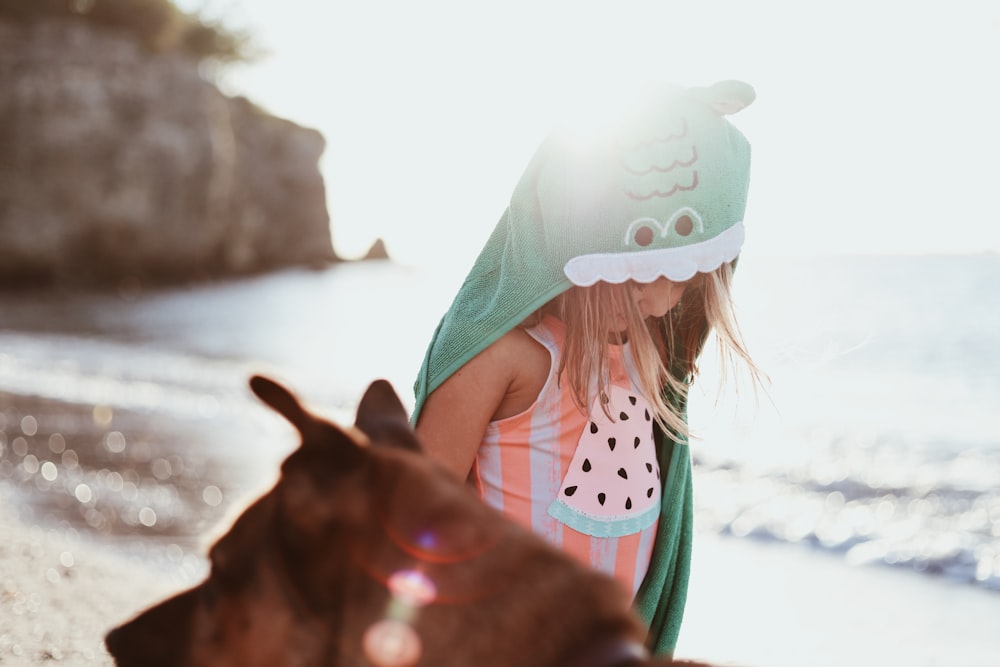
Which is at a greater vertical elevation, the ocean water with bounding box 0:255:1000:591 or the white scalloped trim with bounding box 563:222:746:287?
the white scalloped trim with bounding box 563:222:746:287

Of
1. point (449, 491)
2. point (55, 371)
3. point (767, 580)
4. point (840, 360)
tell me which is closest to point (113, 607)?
point (449, 491)

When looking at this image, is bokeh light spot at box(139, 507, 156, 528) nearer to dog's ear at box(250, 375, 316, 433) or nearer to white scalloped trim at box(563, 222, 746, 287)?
white scalloped trim at box(563, 222, 746, 287)

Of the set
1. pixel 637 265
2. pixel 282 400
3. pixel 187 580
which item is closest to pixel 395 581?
pixel 282 400

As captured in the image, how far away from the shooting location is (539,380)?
7.68ft

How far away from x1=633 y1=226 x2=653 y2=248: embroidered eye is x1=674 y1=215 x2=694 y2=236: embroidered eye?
68 millimetres

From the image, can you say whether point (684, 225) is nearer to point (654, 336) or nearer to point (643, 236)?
point (643, 236)

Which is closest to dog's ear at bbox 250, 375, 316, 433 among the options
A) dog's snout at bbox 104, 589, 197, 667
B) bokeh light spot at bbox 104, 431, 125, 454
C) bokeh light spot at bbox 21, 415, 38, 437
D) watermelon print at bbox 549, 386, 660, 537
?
dog's snout at bbox 104, 589, 197, 667

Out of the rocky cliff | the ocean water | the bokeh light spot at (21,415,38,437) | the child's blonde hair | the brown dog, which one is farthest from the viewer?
the rocky cliff

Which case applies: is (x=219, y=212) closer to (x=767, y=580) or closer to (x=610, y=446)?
(x=767, y=580)

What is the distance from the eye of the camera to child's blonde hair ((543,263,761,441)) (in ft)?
7.68

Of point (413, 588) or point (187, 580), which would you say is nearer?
point (413, 588)

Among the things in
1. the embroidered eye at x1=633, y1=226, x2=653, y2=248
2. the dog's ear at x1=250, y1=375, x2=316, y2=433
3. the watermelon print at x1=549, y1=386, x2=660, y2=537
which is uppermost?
the embroidered eye at x1=633, y1=226, x2=653, y2=248

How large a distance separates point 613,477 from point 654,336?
481 mm

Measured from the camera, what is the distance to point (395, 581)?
122 centimetres
